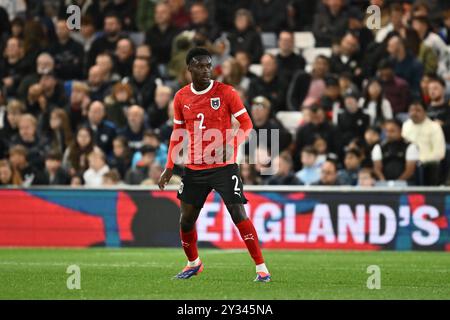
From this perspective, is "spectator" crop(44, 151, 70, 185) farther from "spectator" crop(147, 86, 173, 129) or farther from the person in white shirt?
the person in white shirt

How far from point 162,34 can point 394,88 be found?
502 cm

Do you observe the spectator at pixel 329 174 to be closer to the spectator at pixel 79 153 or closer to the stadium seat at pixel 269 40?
the spectator at pixel 79 153

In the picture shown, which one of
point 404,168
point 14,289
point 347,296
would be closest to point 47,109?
point 404,168

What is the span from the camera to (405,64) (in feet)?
64.7

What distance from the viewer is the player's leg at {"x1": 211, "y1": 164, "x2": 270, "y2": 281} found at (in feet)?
37.1

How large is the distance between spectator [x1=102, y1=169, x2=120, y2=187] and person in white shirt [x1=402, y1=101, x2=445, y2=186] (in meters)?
4.83

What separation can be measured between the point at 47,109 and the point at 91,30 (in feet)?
7.58

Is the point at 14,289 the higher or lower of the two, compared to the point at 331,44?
lower

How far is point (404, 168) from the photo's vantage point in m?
18.0

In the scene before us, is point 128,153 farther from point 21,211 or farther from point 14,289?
point 14,289

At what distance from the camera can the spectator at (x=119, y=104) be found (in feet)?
66.9

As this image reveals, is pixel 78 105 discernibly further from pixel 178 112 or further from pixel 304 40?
pixel 178 112

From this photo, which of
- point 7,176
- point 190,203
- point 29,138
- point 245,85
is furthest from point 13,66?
point 190,203
